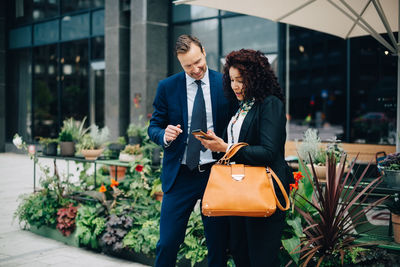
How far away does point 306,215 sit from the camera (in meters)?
3.42

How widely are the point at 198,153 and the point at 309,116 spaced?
25.9 feet

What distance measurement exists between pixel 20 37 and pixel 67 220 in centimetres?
1365

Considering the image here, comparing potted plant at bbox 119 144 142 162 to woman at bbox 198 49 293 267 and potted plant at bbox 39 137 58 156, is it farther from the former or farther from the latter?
woman at bbox 198 49 293 267

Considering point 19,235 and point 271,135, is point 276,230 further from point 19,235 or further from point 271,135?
point 19,235

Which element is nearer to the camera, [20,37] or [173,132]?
[173,132]

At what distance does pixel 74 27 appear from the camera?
1474 centimetres

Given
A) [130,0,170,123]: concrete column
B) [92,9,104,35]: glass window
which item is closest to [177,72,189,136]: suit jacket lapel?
[130,0,170,123]: concrete column

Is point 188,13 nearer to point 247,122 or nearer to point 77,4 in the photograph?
point 77,4

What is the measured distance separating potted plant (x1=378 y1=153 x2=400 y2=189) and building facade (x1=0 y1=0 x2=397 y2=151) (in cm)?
551

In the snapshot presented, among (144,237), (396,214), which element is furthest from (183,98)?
(396,214)

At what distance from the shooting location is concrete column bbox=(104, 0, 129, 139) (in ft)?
39.1

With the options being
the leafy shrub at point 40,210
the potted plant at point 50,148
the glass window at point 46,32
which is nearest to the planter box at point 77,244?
the leafy shrub at point 40,210

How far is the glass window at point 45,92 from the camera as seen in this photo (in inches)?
618

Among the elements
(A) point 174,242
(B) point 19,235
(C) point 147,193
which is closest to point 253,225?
(A) point 174,242
